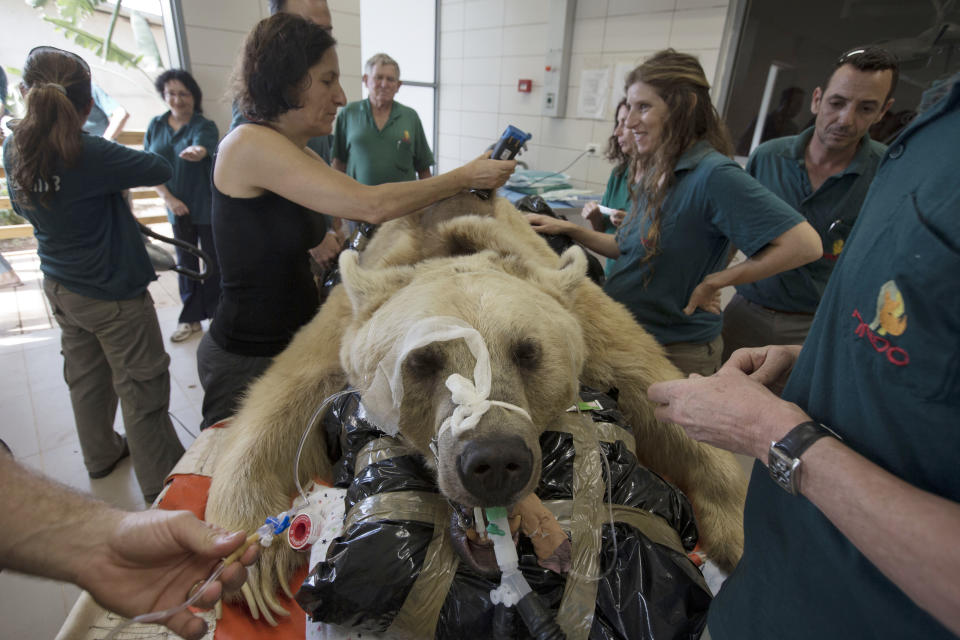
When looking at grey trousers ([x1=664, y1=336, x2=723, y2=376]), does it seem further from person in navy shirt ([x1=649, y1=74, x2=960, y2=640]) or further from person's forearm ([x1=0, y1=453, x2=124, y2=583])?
person's forearm ([x1=0, y1=453, x2=124, y2=583])

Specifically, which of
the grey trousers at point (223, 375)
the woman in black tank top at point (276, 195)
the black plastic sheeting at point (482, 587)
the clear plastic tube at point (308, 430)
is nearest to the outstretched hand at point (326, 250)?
the woman in black tank top at point (276, 195)

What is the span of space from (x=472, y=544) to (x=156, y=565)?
0.58 m

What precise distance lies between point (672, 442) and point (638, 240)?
2.66 feet

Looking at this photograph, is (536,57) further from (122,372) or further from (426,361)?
(426,361)

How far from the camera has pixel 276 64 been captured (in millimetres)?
1592

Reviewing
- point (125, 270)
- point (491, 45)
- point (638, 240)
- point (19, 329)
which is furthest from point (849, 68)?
point (19, 329)

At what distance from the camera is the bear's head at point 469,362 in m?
0.95

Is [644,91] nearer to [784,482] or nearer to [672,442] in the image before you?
[672,442]

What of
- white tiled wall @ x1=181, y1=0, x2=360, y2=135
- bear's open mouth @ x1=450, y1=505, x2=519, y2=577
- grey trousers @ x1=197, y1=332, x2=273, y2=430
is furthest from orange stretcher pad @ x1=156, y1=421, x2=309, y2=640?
white tiled wall @ x1=181, y1=0, x2=360, y2=135

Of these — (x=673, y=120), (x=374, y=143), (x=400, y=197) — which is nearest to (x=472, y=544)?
(x=400, y=197)

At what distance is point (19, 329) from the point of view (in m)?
4.36

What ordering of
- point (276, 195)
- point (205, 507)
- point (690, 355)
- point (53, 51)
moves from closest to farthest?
1. point (205, 507)
2. point (276, 195)
3. point (690, 355)
4. point (53, 51)

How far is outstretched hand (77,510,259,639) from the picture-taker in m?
0.77

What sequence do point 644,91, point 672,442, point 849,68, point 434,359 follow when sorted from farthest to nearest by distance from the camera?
point 849,68 → point 644,91 → point 672,442 → point 434,359
